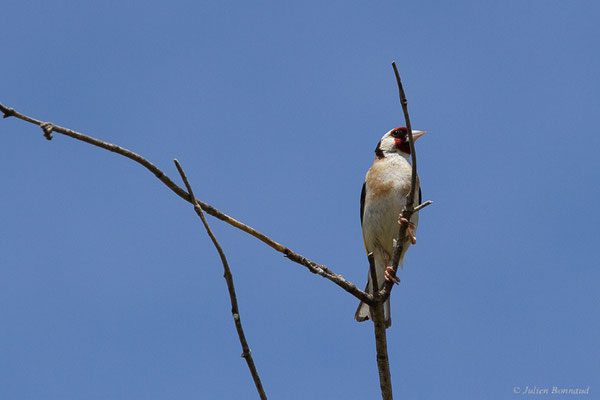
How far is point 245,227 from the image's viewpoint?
2793 millimetres

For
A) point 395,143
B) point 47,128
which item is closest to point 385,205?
point 395,143

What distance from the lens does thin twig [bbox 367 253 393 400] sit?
3.38 metres

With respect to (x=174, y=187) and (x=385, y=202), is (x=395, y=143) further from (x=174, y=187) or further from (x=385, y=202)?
(x=174, y=187)

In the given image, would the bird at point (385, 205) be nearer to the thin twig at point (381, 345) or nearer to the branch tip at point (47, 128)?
the thin twig at point (381, 345)

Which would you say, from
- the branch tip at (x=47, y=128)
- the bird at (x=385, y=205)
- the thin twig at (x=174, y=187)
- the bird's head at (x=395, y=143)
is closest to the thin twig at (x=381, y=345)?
the thin twig at (x=174, y=187)

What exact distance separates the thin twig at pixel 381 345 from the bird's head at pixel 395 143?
3.95 metres

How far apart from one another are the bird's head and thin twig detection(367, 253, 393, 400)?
3949 millimetres

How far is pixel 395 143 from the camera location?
25.3 ft

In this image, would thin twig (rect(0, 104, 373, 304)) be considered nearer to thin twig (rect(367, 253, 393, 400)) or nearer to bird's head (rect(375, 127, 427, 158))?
thin twig (rect(367, 253, 393, 400))

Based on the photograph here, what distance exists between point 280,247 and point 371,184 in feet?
13.5

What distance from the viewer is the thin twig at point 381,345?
11.1 feet

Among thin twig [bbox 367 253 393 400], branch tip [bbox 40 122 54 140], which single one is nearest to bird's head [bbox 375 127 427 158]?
thin twig [bbox 367 253 393 400]

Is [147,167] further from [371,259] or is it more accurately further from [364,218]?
[364,218]

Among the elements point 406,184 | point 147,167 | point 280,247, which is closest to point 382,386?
point 280,247
